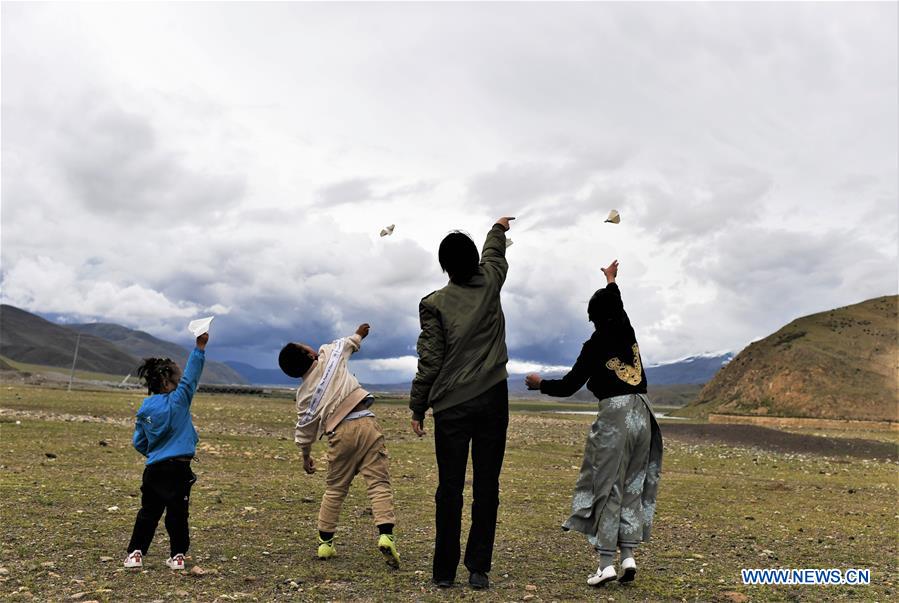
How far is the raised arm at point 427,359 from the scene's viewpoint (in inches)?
243

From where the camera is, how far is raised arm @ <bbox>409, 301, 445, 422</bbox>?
20.2 feet

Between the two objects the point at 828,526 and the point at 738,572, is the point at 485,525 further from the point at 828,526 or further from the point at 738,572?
the point at 828,526

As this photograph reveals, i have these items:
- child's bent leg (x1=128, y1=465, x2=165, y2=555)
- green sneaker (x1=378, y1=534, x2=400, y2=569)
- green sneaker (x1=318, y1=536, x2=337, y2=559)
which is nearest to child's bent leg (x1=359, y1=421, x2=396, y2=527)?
green sneaker (x1=378, y1=534, x2=400, y2=569)

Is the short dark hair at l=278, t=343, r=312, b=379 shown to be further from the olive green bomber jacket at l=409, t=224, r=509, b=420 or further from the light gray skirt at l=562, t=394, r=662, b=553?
the light gray skirt at l=562, t=394, r=662, b=553

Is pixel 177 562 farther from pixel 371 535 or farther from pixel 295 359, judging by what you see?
pixel 371 535

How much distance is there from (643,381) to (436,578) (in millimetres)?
2561

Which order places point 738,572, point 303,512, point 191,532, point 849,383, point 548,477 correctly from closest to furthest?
point 738,572 < point 191,532 < point 303,512 < point 548,477 < point 849,383

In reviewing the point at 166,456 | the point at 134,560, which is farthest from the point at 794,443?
the point at 134,560

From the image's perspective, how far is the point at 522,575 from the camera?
6.57m

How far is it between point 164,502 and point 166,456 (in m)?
0.42

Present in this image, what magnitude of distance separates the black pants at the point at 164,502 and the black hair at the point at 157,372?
2.31 ft

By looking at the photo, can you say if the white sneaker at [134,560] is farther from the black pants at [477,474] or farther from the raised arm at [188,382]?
the black pants at [477,474]

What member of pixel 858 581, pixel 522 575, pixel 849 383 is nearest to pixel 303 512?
pixel 522 575

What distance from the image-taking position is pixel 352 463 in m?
6.95
